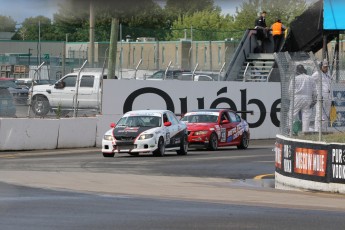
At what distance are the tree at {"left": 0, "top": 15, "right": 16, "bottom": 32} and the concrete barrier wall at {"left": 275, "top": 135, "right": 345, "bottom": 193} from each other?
12.0 m

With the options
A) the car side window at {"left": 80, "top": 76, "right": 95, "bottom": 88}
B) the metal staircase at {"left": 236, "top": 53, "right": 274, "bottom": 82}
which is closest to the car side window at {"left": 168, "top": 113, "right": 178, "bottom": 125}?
the car side window at {"left": 80, "top": 76, "right": 95, "bottom": 88}

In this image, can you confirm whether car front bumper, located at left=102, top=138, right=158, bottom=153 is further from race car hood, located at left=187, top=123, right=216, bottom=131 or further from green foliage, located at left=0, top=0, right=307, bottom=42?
green foliage, located at left=0, top=0, right=307, bottom=42

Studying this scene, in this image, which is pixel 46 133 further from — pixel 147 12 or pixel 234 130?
pixel 147 12

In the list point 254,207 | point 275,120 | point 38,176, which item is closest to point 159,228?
point 254,207

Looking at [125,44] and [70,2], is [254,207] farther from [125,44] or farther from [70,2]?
[125,44]

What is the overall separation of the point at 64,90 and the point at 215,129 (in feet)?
22.3

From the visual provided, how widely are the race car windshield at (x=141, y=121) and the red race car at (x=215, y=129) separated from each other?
10.1ft

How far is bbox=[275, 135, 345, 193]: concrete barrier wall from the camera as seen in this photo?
48.0 ft

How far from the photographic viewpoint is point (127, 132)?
25.4 m

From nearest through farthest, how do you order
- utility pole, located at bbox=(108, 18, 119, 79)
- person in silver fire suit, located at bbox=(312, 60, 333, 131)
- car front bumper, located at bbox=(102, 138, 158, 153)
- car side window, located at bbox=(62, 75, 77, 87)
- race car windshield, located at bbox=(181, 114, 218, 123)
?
utility pole, located at bbox=(108, 18, 119, 79) < person in silver fire suit, located at bbox=(312, 60, 333, 131) < car front bumper, located at bbox=(102, 138, 158, 153) < race car windshield, located at bbox=(181, 114, 218, 123) < car side window, located at bbox=(62, 75, 77, 87)

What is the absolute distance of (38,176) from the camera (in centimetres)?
1767

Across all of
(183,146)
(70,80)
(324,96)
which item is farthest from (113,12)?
(70,80)

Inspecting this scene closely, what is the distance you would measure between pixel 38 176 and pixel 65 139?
11.2m

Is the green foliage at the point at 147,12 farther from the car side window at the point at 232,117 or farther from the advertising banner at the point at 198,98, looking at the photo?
the car side window at the point at 232,117
